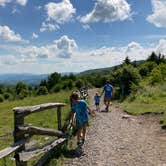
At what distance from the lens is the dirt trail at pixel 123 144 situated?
11.4 meters

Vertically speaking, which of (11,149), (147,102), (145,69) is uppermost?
(145,69)

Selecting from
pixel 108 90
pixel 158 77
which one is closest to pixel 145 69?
pixel 158 77

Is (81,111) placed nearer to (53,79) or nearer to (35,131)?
(35,131)

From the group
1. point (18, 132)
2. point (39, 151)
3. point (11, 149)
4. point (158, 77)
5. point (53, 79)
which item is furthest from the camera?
point (53, 79)

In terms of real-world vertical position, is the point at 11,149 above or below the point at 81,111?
below

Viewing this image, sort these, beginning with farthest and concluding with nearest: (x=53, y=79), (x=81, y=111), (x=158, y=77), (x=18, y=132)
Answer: (x=53, y=79), (x=158, y=77), (x=81, y=111), (x=18, y=132)

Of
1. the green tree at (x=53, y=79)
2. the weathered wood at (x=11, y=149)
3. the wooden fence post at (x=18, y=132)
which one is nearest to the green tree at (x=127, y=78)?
the wooden fence post at (x=18, y=132)

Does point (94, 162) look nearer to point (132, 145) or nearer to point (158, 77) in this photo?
point (132, 145)

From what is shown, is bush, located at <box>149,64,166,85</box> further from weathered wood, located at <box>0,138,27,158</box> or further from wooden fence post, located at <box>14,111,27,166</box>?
weathered wood, located at <box>0,138,27,158</box>

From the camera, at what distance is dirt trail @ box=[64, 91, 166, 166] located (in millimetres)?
11391

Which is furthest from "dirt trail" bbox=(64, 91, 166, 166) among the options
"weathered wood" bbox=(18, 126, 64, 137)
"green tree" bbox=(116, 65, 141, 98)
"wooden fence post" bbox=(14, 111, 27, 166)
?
"green tree" bbox=(116, 65, 141, 98)

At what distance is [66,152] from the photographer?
40.4 feet

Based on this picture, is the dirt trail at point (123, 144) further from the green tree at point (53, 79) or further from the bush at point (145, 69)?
the green tree at point (53, 79)

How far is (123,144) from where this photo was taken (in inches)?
544
